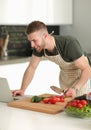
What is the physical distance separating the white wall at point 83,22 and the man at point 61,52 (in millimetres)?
1839

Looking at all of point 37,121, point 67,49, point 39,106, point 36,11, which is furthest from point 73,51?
point 36,11

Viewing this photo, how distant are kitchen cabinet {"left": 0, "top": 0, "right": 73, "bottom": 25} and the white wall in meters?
0.09

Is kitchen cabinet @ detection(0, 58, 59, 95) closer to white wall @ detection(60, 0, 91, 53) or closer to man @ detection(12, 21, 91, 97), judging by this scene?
white wall @ detection(60, 0, 91, 53)

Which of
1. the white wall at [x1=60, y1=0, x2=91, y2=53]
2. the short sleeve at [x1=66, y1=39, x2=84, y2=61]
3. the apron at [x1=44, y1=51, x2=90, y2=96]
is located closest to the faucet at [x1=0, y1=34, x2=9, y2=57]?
the white wall at [x1=60, y1=0, x2=91, y2=53]

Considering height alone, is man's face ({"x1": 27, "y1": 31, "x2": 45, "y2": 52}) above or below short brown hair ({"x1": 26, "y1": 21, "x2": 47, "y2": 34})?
below

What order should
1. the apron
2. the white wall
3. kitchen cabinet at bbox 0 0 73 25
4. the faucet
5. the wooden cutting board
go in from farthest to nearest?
the white wall < the faucet < kitchen cabinet at bbox 0 0 73 25 < the apron < the wooden cutting board

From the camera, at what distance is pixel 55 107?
6.18 feet

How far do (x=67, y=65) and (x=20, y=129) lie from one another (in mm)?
1075

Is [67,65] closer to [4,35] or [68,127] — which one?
[68,127]

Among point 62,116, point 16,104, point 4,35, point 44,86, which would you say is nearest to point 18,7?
point 4,35

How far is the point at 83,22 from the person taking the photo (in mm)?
4387

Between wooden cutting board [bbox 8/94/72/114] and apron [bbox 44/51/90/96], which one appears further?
apron [bbox 44/51/90/96]

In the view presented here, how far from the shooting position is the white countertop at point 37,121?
1.54 metres

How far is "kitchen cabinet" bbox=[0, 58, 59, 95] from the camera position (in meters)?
3.42
